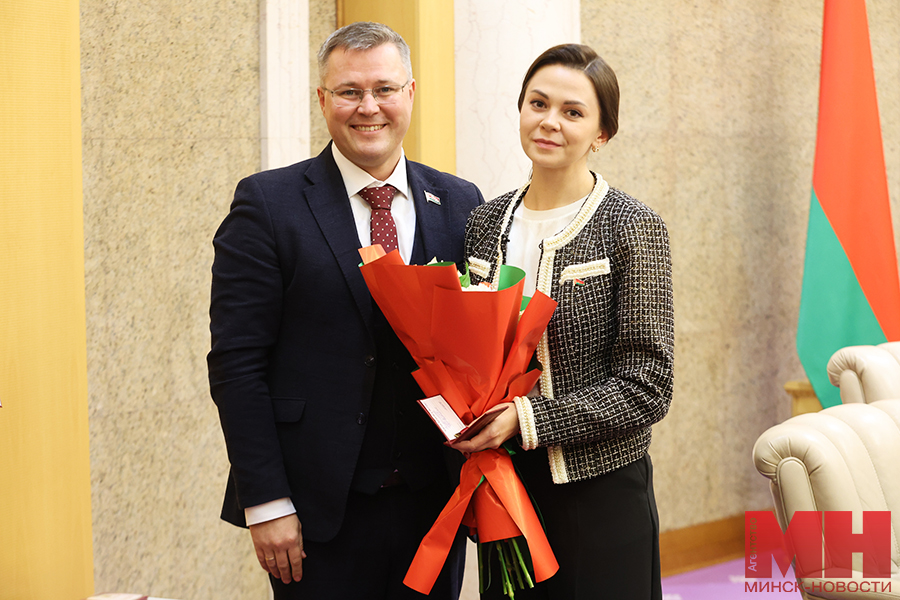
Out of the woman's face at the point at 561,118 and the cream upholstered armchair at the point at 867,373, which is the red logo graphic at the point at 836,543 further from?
the woman's face at the point at 561,118

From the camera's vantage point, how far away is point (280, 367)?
5.49ft

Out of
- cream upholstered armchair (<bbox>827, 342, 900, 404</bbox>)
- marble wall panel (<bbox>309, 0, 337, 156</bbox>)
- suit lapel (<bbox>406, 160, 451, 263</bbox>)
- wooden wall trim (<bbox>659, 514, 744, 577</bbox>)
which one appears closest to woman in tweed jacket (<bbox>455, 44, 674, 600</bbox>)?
suit lapel (<bbox>406, 160, 451, 263</bbox>)

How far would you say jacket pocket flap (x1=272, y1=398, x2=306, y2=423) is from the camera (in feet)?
5.42

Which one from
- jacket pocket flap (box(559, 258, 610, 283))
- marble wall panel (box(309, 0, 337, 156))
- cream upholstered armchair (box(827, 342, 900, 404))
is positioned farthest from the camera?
marble wall panel (box(309, 0, 337, 156))

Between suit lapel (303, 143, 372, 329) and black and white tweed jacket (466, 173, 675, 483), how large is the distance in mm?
370

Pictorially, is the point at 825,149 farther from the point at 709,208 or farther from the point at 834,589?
the point at 834,589

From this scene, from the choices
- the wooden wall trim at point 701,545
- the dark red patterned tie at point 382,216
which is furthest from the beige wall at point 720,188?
the dark red patterned tie at point 382,216

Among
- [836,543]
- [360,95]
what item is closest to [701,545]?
[836,543]

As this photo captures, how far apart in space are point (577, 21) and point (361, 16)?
818mm

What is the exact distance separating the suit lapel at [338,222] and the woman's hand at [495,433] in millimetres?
353

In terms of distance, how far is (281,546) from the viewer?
1608mm

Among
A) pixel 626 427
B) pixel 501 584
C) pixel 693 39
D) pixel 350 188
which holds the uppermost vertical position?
pixel 693 39

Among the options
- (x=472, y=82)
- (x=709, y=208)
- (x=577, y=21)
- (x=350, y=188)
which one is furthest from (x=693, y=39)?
(x=350, y=188)

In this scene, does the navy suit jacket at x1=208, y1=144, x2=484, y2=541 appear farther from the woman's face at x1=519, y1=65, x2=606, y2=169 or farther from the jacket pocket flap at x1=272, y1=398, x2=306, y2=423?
the woman's face at x1=519, y1=65, x2=606, y2=169
